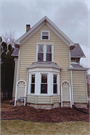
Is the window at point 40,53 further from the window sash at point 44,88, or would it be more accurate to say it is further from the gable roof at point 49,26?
the window sash at point 44,88

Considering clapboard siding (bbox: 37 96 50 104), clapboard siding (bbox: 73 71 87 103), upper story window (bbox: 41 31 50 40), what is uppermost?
upper story window (bbox: 41 31 50 40)

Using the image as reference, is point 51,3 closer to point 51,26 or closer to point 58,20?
point 51,26

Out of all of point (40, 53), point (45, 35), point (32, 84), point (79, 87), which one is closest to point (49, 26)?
point (45, 35)

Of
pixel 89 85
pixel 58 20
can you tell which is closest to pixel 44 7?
pixel 58 20

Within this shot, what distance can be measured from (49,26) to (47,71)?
423 cm

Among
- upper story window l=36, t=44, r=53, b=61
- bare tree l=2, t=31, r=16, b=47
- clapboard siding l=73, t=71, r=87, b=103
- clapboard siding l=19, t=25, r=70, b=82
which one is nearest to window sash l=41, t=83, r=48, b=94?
clapboard siding l=19, t=25, r=70, b=82

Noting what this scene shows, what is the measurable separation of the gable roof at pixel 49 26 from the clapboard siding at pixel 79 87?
2661 millimetres

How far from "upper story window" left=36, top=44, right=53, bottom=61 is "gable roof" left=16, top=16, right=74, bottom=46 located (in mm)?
1244

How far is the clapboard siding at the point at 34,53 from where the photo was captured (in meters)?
8.60

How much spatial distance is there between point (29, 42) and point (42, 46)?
47.2 inches

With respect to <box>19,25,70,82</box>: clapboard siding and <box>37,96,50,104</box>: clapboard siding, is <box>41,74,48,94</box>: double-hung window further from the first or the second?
<box>19,25,70,82</box>: clapboard siding

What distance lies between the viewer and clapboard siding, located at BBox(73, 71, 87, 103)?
8118 mm

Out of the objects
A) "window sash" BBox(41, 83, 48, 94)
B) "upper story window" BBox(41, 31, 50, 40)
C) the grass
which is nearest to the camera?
the grass

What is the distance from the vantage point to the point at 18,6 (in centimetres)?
509
